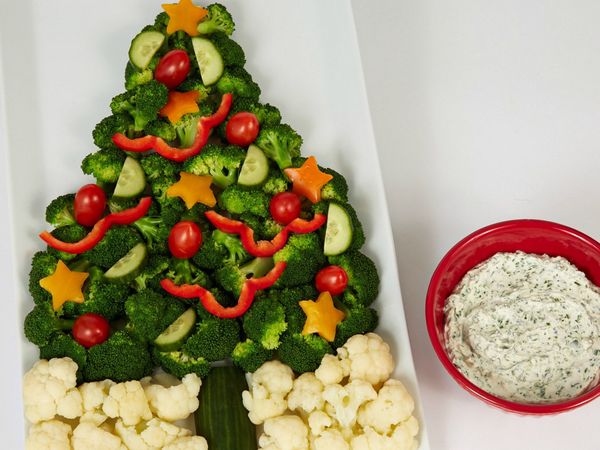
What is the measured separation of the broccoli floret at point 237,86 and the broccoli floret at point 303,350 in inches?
35.9

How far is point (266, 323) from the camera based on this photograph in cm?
285

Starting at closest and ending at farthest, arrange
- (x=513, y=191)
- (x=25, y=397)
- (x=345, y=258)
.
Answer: (x=25, y=397) < (x=345, y=258) < (x=513, y=191)

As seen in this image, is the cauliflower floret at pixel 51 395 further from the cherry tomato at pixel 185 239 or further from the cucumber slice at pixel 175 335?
the cherry tomato at pixel 185 239

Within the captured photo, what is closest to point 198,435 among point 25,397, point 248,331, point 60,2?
point 248,331

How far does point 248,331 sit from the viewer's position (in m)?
2.88

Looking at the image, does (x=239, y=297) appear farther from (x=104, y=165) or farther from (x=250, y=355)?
(x=104, y=165)

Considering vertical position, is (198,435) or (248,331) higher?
(248,331)

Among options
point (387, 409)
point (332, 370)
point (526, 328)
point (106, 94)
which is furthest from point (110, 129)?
point (526, 328)

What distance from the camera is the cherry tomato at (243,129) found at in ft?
10.2

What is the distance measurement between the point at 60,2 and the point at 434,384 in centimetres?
204

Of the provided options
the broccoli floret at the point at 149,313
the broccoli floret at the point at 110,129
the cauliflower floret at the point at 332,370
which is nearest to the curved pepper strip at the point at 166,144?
the broccoli floret at the point at 110,129

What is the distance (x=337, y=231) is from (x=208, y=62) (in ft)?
2.64

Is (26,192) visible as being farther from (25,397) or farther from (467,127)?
(467,127)

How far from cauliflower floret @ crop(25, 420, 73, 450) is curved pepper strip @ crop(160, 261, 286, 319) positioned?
53 centimetres
